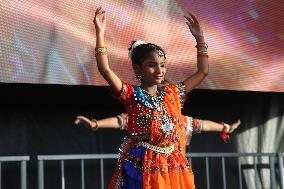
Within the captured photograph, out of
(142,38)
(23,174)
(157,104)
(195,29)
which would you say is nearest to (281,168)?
(142,38)

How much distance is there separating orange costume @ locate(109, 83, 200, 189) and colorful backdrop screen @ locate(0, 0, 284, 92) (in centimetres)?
130

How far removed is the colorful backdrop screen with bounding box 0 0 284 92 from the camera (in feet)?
15.4

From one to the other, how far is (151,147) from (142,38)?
5.67 ft

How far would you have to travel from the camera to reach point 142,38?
17.0 feet

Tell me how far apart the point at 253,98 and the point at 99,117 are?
1.73 meters

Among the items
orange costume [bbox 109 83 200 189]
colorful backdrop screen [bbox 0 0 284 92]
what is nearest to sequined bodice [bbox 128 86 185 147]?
orange costume [bbox 109 83 200 189]

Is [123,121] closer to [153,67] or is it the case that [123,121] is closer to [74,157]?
[153,67]

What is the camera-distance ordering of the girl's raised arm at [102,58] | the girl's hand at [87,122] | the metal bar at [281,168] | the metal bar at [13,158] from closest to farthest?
the girl's raised arm at [102,58], the girl's hand at [87,122], the metal bar at [13,158], the metal bar at [281,168]

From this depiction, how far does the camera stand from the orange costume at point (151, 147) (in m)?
3.55

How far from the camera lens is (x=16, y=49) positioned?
4.68 m

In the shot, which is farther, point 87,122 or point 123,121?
point 123,121

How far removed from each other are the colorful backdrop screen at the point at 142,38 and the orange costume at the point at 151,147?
1.30 metres

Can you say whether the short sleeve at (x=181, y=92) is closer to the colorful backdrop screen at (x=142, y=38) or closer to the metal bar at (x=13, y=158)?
the colorful backdrop screen at (x=142, y=38)

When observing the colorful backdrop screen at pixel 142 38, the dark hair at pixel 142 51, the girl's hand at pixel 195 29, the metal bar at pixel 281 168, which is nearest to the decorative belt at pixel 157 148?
the dark hair at pixel 142 51
